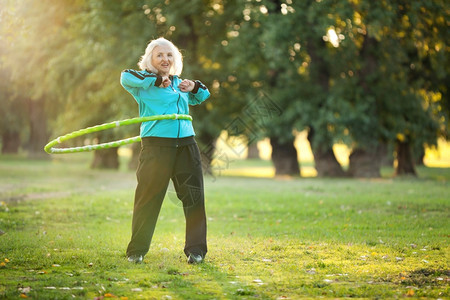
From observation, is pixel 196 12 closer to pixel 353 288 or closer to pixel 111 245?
pixel 111 245

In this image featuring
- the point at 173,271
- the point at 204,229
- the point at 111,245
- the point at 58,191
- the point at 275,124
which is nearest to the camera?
the point at 173,271

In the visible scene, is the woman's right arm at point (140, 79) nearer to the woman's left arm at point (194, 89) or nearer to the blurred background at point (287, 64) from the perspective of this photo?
the woman's left arm at point (194, 89)

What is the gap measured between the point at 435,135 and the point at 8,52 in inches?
761

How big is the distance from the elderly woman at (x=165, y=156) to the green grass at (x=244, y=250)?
0.38 m

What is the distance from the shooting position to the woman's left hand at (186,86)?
22.9 ft

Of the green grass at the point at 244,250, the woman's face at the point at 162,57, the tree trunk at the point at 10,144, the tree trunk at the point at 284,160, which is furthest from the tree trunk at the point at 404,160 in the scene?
the tree trunk at the point at 10,144

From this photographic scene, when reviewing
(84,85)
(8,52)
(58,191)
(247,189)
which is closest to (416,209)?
(247,189)

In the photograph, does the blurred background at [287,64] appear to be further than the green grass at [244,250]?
→ Yes

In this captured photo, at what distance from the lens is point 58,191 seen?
57.7 feet

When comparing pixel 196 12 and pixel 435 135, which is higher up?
pixel 196 12

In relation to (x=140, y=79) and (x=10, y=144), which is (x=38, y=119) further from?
(x=140, y=79)

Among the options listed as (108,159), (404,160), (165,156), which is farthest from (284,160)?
(165,156)

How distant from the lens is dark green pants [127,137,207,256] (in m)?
6.90

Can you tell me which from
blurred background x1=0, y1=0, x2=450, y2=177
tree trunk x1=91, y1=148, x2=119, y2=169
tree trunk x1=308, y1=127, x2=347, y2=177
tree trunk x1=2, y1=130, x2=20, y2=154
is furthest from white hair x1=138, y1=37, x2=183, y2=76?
tree trunk x1=2, y1=130, x2=20, y2=154
